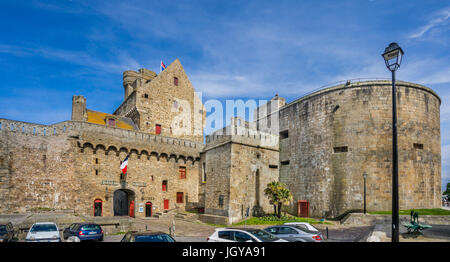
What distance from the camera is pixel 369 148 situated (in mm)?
26875

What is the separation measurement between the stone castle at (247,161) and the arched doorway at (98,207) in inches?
3.5

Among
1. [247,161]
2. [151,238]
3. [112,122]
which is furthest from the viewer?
[112,122]

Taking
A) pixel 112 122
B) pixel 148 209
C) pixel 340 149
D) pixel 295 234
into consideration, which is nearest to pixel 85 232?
pixel 295 234

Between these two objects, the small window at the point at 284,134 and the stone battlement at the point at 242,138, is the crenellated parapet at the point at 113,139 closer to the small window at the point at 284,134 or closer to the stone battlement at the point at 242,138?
the stone battlement at the point at 242,138

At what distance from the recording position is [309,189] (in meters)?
29.7

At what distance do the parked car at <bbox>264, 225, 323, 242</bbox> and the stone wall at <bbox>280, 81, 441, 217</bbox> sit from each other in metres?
15.5

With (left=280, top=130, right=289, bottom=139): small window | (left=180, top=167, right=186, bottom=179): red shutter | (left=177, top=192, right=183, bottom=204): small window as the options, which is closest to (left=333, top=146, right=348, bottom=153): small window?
(left=280, top=130, right=289, bottom=139): small window

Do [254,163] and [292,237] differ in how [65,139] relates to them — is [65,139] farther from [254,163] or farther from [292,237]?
[292,237]

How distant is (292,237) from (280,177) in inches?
811

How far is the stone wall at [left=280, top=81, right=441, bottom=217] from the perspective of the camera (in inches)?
1030

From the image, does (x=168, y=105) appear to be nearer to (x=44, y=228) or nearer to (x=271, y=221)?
(x=271, y=221)

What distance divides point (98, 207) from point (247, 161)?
15045mm

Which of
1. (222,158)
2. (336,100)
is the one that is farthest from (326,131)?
(222,158)
